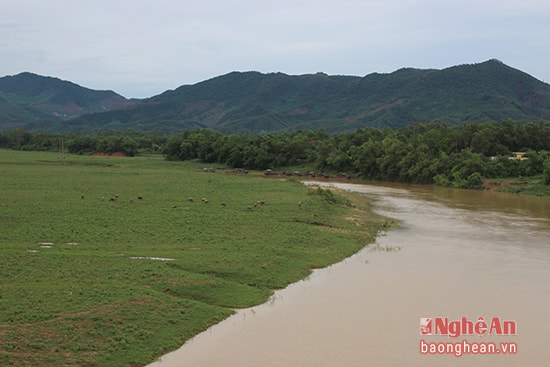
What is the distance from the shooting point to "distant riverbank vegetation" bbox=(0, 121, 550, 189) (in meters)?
70.8

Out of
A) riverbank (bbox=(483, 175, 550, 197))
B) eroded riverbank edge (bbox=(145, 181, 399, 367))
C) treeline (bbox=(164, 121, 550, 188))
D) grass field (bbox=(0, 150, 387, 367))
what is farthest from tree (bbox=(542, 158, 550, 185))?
grass field (bbox=(0, 150, 387, 367))

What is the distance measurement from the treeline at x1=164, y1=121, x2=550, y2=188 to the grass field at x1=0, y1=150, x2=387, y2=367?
36.2 metres

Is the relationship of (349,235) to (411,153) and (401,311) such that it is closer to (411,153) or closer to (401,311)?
(401,311)

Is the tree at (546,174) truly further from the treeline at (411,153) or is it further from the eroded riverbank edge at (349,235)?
the eroded riverbank edge at (349,235)

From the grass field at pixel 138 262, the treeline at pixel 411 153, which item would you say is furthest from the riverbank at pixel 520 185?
the grass field at pixel 138 262

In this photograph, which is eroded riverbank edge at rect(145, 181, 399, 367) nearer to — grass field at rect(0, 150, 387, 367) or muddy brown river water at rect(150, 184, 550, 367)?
muddy brown river water at rect(150, 184, 550, 367)

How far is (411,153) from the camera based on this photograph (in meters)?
79.2

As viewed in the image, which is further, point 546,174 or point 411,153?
point 411,153

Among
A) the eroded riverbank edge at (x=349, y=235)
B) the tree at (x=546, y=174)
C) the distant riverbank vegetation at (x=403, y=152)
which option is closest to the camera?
the eroded riverbank edge at (x=349, y=235)

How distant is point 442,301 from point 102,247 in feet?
45.7

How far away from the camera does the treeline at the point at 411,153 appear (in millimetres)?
70875

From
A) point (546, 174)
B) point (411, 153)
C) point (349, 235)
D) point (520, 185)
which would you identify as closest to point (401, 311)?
point (349, 235)

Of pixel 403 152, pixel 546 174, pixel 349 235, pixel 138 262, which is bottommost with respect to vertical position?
pixel 349 235

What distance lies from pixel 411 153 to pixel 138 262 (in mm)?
63393
